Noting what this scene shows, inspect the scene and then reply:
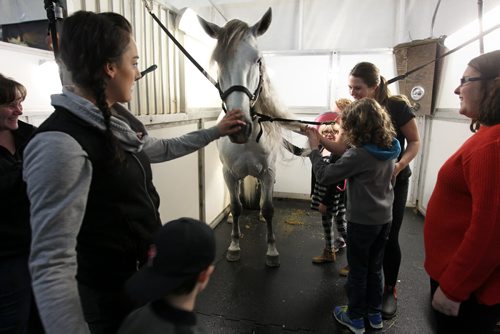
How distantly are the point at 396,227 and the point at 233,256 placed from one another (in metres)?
1.24

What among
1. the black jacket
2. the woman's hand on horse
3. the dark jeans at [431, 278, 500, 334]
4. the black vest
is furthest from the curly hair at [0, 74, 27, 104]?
the dark jeans at [431, 278, 500, 334]

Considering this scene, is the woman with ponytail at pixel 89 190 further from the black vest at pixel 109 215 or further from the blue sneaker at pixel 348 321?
the blue sneaker at pixel 348 321

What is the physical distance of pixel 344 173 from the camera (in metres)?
1.36

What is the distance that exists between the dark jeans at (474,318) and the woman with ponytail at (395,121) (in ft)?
2.63

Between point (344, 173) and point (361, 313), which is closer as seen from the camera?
point (344, 173)

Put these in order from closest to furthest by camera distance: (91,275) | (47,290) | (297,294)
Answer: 1. (47,290)
2. (91,275)
3. (297,294)

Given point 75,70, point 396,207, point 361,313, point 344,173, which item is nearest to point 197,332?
point 75,70

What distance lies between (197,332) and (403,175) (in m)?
1.48

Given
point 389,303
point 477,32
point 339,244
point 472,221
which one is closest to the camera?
point 472,221

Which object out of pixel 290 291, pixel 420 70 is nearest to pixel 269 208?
pixel 290 291

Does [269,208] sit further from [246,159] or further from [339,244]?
[339,244]

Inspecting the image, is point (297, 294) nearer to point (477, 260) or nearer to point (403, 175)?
point (403, 175)

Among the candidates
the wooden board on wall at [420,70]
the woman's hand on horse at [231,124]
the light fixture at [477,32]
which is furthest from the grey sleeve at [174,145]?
the wooden board on wall at [420,70]

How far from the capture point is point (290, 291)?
196 cm
